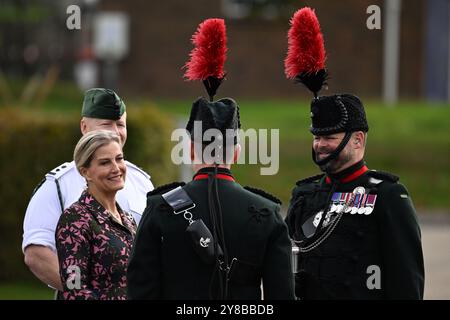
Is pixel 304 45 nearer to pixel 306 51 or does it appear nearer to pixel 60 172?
pixel 306 51

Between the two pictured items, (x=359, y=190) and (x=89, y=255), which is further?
(x=359, y=190)

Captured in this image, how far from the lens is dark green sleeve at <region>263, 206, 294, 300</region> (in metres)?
4.42

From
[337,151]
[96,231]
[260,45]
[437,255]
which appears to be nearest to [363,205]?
[337,151]

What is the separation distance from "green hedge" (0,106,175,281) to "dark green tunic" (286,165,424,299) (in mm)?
6156

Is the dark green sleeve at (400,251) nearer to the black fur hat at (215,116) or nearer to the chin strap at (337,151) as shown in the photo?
the chin strap at (337,151)

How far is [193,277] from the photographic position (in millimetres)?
4441

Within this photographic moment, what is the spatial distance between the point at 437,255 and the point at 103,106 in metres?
7.92

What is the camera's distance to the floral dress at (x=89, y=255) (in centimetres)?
490

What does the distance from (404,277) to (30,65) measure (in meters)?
32.9

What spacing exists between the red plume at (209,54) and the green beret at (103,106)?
3.07 feet

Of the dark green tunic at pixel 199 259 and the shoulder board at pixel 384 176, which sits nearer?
the dark green tunic at pixel 199 259

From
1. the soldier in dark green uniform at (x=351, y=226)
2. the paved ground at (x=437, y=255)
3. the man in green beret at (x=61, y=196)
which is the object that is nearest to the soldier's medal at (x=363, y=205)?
the soldier in dark green uniform at (x=351, y=226)

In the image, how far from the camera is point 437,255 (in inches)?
511

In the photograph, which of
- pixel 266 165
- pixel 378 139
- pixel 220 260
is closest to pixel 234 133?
pixel 220 260
